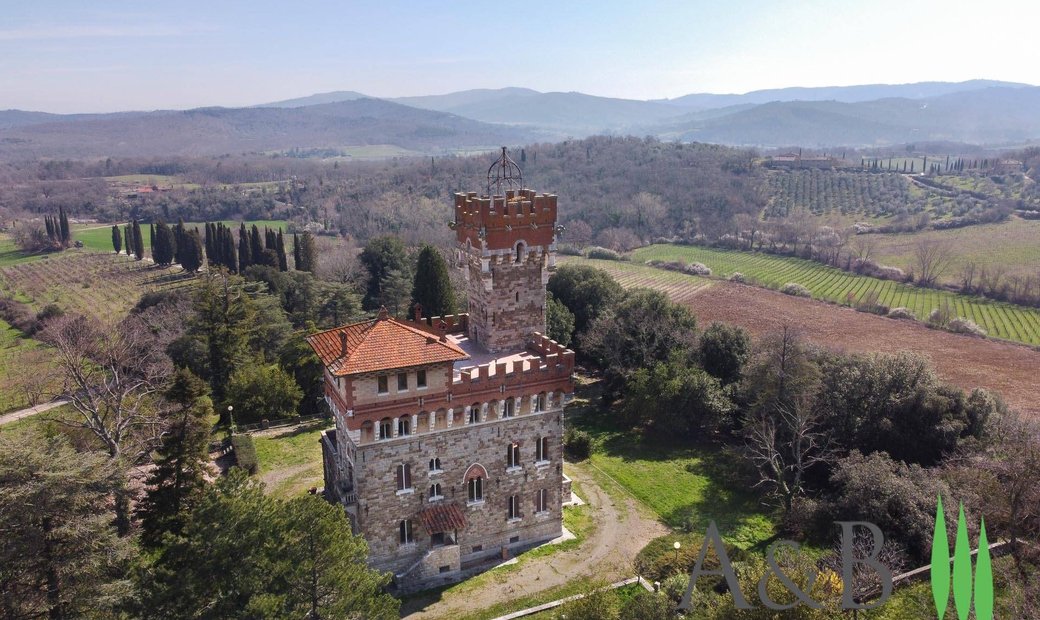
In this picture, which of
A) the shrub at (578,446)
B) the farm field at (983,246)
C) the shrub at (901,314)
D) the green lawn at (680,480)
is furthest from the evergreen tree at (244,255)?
the farm field at (983,246)

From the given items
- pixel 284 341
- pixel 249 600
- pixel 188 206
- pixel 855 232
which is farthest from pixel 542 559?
pixel 188 206

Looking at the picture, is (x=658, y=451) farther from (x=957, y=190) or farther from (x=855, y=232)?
(x=957, y=190)

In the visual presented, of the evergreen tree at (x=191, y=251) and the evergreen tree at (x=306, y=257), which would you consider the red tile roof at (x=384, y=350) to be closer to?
the evergreen tree at (x=306, y=257)

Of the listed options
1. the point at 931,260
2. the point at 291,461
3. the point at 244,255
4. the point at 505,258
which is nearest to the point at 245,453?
the point at 291,461

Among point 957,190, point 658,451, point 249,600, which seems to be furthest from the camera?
point 957,190

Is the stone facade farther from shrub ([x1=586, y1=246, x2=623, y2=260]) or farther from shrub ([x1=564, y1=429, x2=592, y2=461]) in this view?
shrub ([x1=586, y1=246, x2=623, y2=260])

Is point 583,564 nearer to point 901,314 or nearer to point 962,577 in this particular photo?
point 962,577
